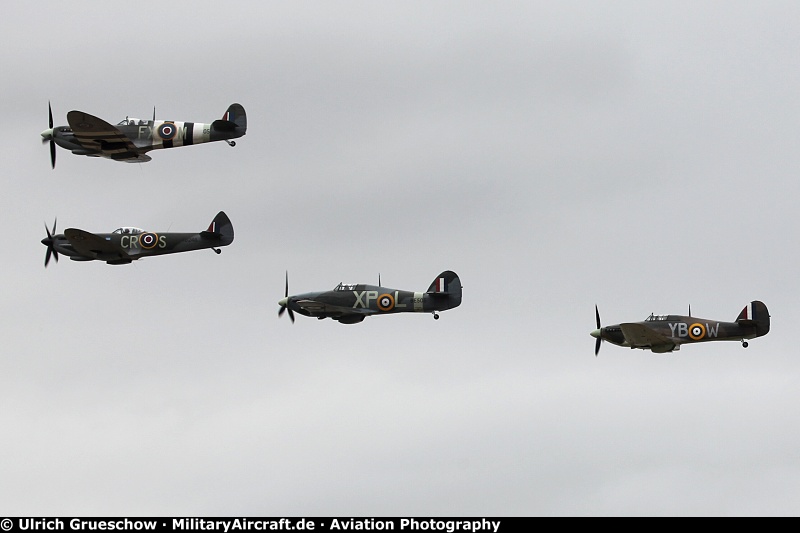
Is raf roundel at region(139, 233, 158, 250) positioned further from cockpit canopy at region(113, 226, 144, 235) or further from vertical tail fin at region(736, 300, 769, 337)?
vertical tail fin at region(736, 300, 769, 337)

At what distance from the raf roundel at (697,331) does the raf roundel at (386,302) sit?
17.1m

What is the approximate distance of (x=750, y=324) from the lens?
10256cm

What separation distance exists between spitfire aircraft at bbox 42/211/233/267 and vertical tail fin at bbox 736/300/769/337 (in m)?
29.0

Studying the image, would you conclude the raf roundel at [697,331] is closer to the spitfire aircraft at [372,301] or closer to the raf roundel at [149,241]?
the spitfire aircraft at [372,301]

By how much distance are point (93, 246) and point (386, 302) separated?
16.8m

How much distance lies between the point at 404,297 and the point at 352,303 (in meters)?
2.94

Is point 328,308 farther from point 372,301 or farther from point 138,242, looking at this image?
point 138,242

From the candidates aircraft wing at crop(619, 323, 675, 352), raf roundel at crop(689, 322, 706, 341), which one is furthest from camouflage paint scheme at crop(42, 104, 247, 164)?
raf roundel at crop(689, 322, 706, 341)

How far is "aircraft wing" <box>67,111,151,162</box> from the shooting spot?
10125 centimetres

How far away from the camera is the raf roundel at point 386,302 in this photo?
101m

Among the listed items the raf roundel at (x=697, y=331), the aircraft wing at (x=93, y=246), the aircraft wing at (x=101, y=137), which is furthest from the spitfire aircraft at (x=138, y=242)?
the raf roundel at (x=697, y=331)
